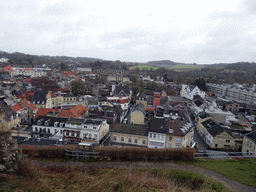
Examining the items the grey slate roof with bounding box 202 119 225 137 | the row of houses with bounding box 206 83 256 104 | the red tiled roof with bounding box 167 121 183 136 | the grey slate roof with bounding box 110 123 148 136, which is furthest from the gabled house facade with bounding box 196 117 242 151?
the row of houses with bounding box 206 83 256 104

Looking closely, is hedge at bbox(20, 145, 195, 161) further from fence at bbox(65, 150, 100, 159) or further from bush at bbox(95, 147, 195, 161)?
fence at bbox(65, 150, 100, 159)

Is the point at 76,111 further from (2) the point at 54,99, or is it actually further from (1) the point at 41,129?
(2) the point at 54,99

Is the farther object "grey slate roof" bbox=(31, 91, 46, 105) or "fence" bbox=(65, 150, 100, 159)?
"grey slate roof" bbox=(31, 91, 46, 105)

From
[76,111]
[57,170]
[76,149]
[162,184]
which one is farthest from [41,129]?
[162,184]

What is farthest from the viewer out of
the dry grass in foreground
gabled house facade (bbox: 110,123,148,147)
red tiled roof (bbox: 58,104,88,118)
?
red tiled roof (bbox: 58,104,88,118)

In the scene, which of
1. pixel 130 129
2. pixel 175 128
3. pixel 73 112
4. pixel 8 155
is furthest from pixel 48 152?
pixel 175 128

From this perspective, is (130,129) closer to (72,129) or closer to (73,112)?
(72,129)
